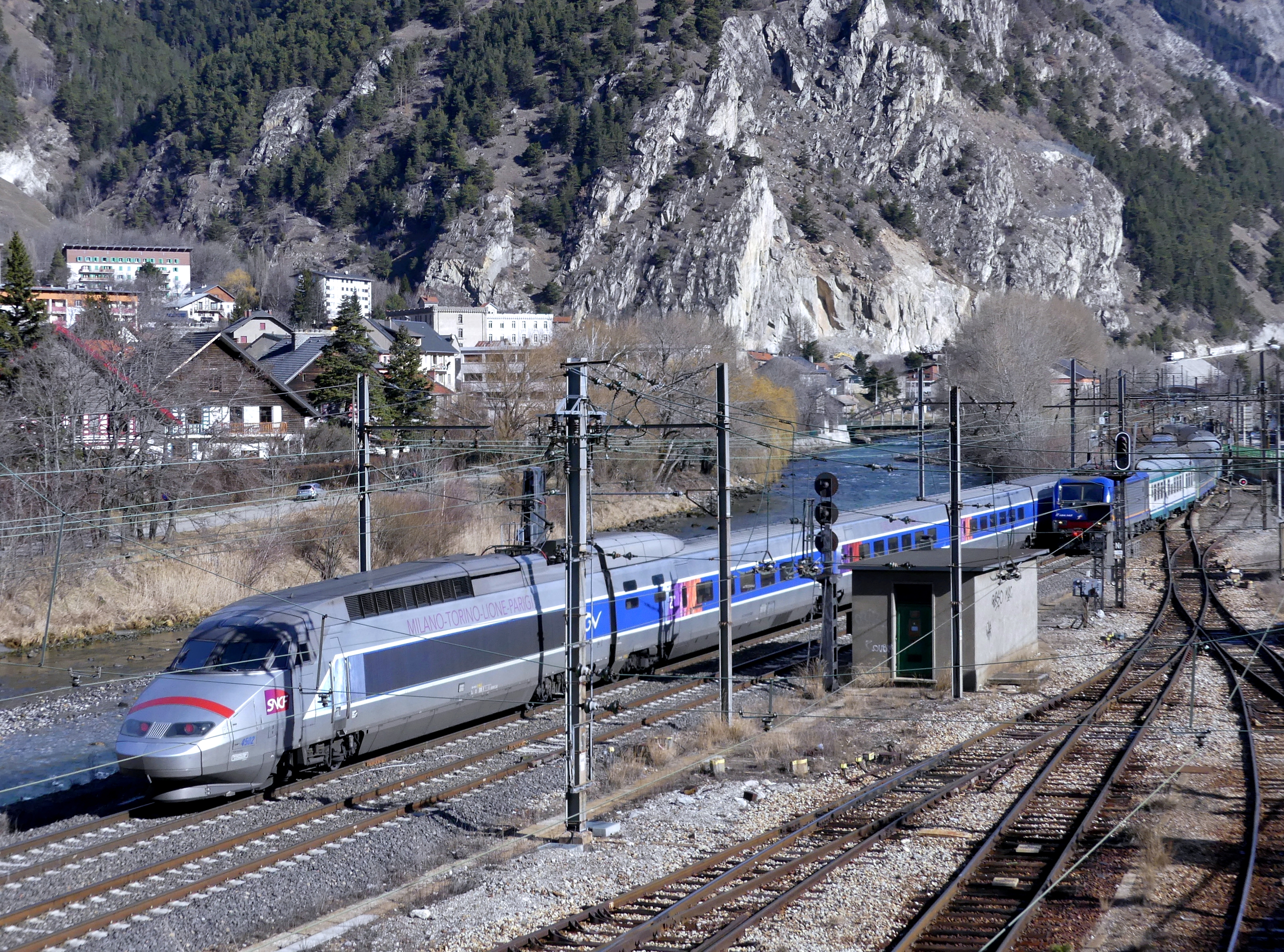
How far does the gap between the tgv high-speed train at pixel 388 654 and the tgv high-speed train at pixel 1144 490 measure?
13001mm

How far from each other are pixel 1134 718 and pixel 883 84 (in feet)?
635

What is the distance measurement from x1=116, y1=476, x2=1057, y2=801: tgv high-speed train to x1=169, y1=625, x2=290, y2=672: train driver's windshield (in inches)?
0.7

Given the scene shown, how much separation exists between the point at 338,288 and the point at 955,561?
139955mm

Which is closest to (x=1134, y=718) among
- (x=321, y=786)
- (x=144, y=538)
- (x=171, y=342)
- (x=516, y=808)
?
(x=516, y=808)

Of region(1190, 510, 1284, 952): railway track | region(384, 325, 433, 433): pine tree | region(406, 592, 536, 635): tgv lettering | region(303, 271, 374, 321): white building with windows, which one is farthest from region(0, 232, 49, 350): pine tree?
region(303, 271, 374, 321): white building with windows

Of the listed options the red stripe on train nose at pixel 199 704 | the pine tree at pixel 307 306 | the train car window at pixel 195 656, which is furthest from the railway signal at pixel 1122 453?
the pine tree at pixel 307 306

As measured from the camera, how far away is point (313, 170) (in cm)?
19688

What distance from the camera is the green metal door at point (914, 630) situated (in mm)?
23125

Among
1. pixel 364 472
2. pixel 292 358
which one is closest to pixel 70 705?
pixel 364 472

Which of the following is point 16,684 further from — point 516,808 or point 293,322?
point 293,322

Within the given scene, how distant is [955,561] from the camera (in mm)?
21812

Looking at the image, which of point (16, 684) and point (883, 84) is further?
point (883, 84)

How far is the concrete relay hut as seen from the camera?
22.8 meters

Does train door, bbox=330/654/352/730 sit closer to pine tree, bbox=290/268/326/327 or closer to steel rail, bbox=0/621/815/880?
steel rail, bbox=0/621/815/880
